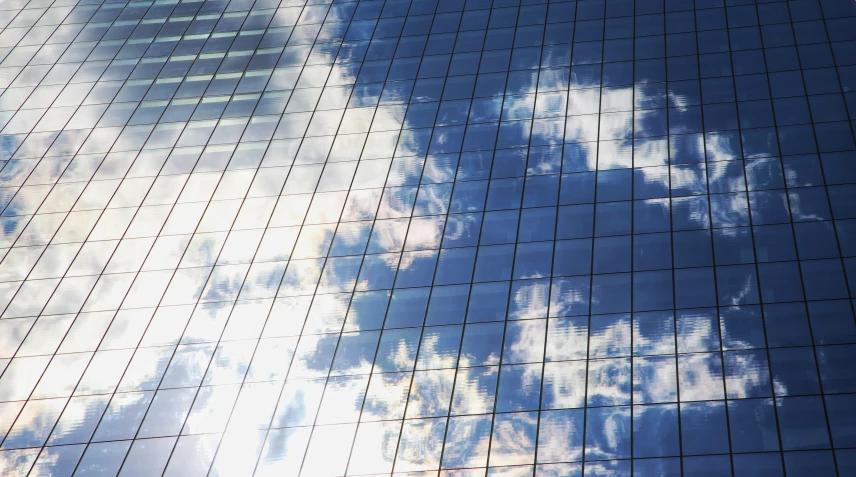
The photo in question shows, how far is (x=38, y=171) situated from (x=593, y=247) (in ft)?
110

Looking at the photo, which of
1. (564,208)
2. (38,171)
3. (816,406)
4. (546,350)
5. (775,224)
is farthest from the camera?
(38,171)

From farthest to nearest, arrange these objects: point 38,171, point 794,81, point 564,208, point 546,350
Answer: point 38,171 → point 794,81 → point 564,208 → point 546,350

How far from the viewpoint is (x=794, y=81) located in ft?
174

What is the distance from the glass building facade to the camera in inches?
1620

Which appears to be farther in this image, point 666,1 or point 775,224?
point 666,1

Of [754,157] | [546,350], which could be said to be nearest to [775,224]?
[754,157]

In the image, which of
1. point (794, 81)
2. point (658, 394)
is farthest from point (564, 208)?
point (794, 81)

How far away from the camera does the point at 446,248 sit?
48.6 m

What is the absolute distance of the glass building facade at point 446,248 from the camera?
4116cm

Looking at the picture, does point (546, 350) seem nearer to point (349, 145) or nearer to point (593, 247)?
point (593, 247)

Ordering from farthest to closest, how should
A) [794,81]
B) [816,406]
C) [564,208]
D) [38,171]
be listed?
[38,171]
[794,81]
[564,208]
[816,406]

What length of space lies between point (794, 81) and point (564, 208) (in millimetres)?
15172

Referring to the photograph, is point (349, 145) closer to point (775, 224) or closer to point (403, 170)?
point (403, 170)

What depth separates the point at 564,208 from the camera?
4922 centimetres
